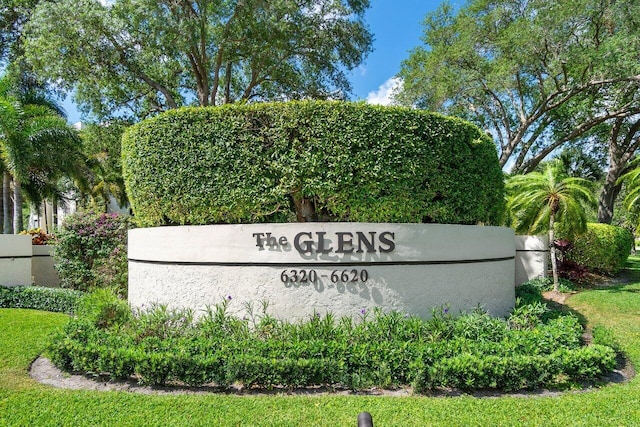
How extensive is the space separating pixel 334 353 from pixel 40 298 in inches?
345

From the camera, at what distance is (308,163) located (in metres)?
7.07

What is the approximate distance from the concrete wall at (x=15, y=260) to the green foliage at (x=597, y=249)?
16.7 metres

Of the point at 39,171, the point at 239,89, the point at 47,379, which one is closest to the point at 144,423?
the point at 47,379

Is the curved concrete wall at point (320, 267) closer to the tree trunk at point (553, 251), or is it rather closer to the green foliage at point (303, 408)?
the green foliage at point (303, 408)

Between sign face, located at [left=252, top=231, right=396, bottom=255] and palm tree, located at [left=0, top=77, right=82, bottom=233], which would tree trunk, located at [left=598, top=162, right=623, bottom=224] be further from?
palm tree, located at [left=0, top=77, right=82, bottom=233]

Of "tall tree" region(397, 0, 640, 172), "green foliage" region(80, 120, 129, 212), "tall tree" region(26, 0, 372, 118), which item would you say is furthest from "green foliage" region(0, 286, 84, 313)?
"tall tree" region(397, 0, 640, 172)

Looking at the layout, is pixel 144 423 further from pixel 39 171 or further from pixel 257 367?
pixel 39 171

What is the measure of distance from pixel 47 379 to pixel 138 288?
245 cm

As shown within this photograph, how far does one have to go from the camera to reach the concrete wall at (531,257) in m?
13.0

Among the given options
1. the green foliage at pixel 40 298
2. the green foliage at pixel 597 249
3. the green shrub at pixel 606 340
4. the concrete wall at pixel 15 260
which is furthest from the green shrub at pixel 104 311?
the green foliage at pixel 597 249

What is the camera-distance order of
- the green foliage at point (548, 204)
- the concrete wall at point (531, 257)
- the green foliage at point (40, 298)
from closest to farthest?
the green foliage at point (40, 298), the green foliage at point (548, 204), the concrete wall at point (531, 257)

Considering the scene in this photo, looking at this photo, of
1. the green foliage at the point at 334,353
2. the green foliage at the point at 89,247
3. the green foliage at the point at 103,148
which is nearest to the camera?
the green foliage at the point at 334,353

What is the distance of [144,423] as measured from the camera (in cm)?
443

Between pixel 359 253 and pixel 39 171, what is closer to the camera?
pixel 359 253
